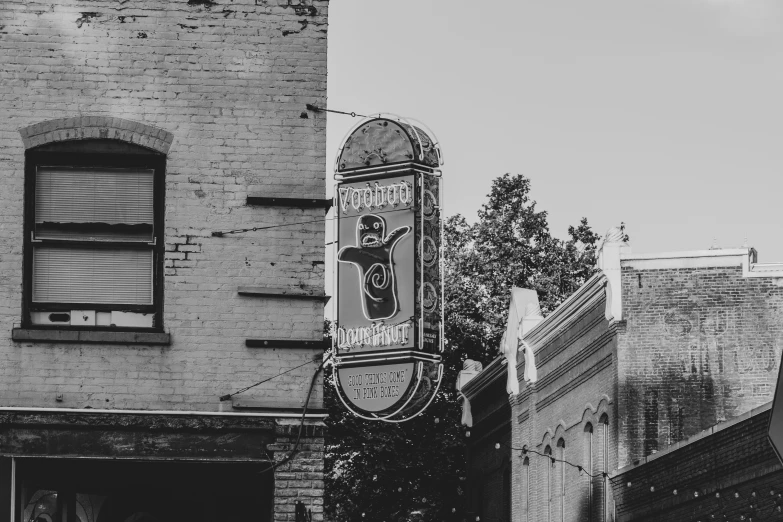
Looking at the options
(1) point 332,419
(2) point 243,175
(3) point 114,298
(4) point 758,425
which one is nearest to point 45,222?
(3) point 114,298

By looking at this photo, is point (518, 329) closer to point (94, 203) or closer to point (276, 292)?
point (276, 292)

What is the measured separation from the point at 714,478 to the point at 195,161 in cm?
1287

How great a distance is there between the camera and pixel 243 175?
15195mm

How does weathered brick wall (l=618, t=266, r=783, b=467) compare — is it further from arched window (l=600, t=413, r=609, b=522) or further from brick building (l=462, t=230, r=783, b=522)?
arched window (l=600, t=413, r=609, b=522)

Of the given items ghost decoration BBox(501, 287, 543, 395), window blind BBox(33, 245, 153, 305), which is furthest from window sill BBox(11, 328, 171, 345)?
ghost decoration BBox(501, 287, 543, 395)

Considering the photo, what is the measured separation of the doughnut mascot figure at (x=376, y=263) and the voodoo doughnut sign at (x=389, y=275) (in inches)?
0.4

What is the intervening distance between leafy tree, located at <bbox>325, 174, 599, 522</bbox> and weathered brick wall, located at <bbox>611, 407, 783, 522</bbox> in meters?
15.8

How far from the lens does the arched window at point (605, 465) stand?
31908 millimetres

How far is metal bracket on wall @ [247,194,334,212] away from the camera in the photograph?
15094 millimetres

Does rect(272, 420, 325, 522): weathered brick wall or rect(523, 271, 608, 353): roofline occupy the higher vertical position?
rect(523, 271, 608, 353): roofline

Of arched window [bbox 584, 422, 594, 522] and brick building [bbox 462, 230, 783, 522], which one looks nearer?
brick building [bbox 462, 230, 783, 522]

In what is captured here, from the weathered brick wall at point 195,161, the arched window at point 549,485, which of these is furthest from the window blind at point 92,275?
the arched window at point 549,485

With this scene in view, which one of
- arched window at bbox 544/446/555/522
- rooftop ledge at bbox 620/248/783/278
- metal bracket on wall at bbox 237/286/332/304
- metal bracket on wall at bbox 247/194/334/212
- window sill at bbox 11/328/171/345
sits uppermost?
rooftop ledge at bbox 620/248/783/278

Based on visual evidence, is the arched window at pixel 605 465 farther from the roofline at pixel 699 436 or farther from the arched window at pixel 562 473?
the arched window at pixel 562 473
